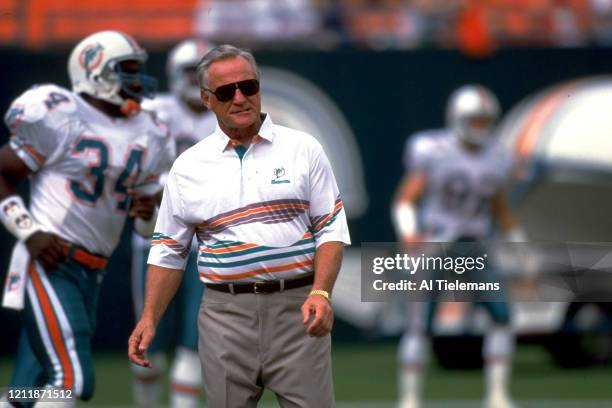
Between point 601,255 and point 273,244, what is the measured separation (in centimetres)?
575

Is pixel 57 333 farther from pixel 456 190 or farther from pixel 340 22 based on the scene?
pixel 340 22

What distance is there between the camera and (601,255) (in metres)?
10.4

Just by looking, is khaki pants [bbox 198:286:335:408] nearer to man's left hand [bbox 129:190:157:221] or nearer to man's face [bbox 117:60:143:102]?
man's left hand [bbox 129:190:157:221]

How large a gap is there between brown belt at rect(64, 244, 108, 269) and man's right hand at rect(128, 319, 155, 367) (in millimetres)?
1465

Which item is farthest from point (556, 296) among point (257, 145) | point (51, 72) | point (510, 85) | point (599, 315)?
point (257, 145)

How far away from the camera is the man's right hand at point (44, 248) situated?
644 centimetres

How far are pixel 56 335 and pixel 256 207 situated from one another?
1610mm

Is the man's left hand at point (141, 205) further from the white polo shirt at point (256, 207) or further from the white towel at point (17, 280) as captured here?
the white polo shirt at point (256, 207)

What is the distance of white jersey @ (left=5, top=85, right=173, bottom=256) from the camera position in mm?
6465

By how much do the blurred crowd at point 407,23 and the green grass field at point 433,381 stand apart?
10.7ft

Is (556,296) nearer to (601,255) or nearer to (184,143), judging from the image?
(601,255)

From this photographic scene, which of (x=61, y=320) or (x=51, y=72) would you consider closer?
(x=61, y=320)

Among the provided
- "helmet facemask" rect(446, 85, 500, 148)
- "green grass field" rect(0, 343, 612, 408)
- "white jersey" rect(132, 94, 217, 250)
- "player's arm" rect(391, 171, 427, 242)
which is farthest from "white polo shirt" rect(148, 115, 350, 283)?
"helmet facemask" rect(446, 85, 500, 148)

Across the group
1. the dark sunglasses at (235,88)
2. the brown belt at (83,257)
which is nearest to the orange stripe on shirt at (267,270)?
the dark sunglasses at (235,88)
